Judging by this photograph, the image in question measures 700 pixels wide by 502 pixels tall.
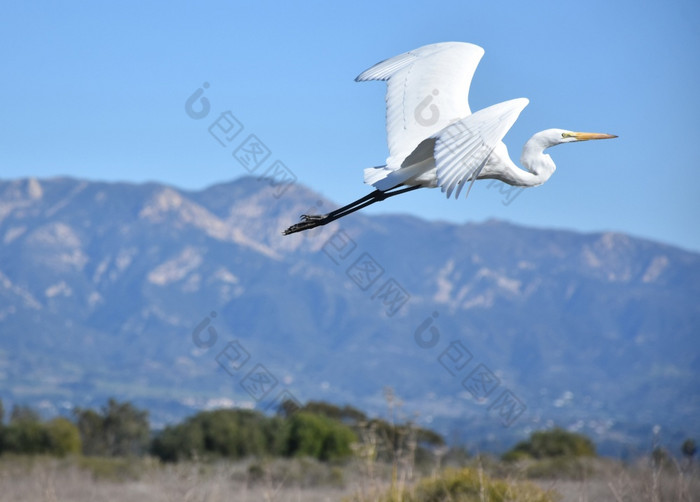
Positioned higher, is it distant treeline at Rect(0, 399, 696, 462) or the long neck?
the long neck

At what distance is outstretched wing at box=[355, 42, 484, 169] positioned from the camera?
10.1m

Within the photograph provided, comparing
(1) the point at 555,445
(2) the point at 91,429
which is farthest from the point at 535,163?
(2) the point at 91,429

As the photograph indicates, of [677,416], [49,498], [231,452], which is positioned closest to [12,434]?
[231,452]

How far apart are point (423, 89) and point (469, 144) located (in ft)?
7.77

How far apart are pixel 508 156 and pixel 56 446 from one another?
2371 cm

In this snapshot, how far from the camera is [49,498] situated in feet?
33.2

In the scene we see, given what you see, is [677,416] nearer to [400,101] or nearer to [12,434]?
[12,434]

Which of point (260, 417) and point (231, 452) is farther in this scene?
point (260, 417)

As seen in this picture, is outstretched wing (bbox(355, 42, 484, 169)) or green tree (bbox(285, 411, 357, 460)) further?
green tree (bbox(285, 411, 357, 460))

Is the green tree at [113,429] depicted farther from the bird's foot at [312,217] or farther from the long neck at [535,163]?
the long neck at [535,163]

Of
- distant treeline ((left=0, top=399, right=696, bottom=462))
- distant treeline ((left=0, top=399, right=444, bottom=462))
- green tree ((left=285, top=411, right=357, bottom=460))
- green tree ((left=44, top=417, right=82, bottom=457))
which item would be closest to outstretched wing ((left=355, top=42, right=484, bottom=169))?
distant treeline ((left=0, top=399, right=696, bottom=462))

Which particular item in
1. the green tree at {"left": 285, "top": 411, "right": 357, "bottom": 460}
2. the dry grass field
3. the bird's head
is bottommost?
the dry grass field

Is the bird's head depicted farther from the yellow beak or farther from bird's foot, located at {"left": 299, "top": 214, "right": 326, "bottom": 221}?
bird's foot, located at {"left": 299, "top": 214, "right": 326, "bottom": 221}

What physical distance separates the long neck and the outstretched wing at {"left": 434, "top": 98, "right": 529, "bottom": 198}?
1.25 m
